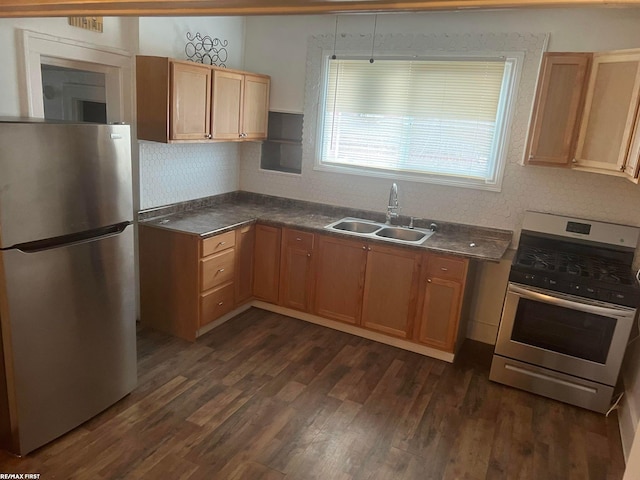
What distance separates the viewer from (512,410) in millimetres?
3072

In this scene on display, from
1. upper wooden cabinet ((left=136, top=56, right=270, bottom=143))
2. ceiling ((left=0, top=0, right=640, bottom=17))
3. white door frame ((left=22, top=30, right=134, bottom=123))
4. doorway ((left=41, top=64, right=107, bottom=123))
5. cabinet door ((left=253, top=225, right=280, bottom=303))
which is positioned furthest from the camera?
cabinet door ((left=253, top=225, right=280, bottom=303))

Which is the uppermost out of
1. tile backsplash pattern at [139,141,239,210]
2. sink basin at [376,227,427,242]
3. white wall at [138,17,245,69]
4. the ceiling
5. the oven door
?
white wall at [138,17,245,69]

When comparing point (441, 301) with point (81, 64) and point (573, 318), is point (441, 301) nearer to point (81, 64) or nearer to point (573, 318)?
point (573, 318)

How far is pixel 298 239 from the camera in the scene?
397 cm

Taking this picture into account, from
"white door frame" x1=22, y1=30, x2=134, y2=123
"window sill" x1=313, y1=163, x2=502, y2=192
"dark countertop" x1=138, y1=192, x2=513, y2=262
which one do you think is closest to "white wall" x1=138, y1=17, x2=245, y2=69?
"white door frame" x1=22, y1=30, x2=134, y2=123

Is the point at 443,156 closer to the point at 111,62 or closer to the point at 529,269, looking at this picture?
the point at 529,269

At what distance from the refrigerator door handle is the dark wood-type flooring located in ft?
3.46

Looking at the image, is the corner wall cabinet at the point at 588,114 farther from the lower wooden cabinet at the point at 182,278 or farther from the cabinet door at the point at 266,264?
the lower wooden cabinet at the point at 182,278

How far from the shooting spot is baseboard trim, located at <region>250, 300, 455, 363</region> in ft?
12.0

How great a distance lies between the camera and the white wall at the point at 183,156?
11.6ft

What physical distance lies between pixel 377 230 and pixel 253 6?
10.2ft

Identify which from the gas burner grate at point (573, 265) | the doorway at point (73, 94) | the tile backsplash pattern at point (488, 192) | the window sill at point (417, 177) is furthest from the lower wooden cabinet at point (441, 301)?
the doorway at point (73, 94)

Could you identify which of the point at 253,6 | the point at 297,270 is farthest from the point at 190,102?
the point at 253,6

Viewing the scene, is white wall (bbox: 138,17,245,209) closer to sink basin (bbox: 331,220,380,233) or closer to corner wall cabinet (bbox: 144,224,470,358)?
corner wall cabinet (bbox: 144,224,470,358)
